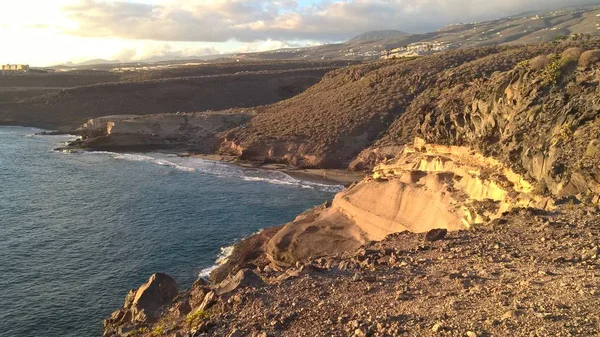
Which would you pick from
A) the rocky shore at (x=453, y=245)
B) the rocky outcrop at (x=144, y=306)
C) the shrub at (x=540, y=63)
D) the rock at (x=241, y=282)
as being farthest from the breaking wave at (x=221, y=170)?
the rock at (x=241, y=282)

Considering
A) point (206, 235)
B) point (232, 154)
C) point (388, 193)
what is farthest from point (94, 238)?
point (232, 154)

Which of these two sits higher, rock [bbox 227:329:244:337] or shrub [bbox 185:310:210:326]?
rock [bbox 227:329:244:337]

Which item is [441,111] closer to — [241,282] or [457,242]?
[457,242]

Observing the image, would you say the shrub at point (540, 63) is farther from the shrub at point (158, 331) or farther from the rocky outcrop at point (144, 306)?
the shrub at point (158, 331)

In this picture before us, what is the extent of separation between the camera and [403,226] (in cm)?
2572

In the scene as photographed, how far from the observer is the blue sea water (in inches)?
990

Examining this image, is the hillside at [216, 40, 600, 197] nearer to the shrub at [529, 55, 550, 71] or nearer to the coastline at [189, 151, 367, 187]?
the shrub at [529, 55, 550, 71]

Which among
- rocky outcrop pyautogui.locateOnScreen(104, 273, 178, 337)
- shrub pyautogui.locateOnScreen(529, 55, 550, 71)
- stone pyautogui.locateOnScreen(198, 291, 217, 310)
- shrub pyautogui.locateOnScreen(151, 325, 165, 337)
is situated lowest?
rocky outcrop pyautogui.locateOnScreen(104, 273, 178, 337)

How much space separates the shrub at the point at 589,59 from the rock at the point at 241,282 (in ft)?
53.6

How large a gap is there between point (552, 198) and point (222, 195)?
3278cm

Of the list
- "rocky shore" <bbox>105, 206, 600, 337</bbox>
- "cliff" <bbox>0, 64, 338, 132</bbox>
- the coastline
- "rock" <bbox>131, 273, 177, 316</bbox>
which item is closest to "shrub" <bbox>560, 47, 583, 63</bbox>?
"rocky shore" <bbox>105, 206, 600, 337</bbox>

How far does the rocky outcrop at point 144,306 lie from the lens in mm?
18344

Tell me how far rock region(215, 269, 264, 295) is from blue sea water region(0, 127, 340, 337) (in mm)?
10211

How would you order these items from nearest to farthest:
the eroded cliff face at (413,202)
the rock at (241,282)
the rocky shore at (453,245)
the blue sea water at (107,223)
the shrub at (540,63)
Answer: the rocky shore at (453,245) → the rock at (241,282) → the eroded cliff face at (413,202) → the shrub at (540,63) → the blue sea water at (107,223)
